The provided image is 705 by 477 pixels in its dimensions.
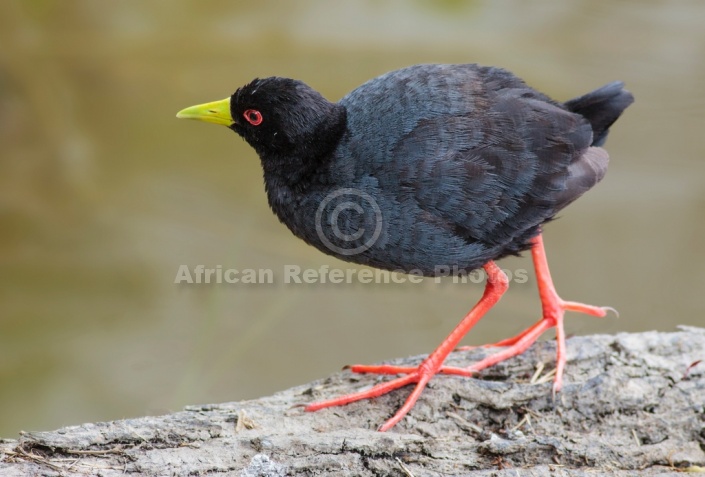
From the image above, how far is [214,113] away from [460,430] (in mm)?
1484

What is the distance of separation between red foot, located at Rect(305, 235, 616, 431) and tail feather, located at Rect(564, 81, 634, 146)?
0.54 m

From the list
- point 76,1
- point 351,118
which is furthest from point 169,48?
point 351,118

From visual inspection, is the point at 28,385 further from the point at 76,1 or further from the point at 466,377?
the point at 466,377

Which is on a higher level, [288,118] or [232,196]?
[232,196]

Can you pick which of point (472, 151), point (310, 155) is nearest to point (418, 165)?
point (472, 151)

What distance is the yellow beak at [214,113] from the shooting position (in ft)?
9.59

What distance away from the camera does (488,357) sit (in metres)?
3.09

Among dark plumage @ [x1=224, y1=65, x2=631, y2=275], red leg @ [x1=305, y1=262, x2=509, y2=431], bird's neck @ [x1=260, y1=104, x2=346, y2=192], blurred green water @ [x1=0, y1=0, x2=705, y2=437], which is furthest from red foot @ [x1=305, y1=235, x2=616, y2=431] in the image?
blurred green water @ [x1=0, y1=0, x2=705, y2=437]

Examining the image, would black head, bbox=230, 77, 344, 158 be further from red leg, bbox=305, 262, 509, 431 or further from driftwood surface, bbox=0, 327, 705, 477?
driftwood surface, bbox=0, 327, 705, 477

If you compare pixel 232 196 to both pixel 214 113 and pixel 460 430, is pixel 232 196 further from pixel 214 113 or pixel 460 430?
pixel 460 430

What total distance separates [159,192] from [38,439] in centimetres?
327

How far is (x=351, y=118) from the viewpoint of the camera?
2846 mm

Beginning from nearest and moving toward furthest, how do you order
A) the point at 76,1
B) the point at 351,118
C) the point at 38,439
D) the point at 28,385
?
the point at 38,439 → the point at 351,118 → the point at 28,385 → the point at 76,1

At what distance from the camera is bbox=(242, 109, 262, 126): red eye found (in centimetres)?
281
